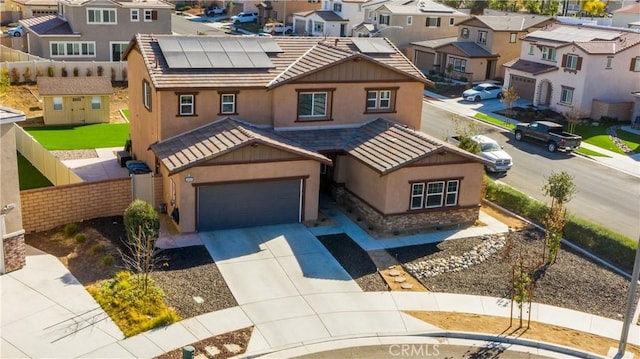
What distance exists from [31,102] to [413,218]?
109ft

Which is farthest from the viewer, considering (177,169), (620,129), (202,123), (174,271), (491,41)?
(491,41)

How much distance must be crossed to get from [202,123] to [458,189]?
12.2 metres

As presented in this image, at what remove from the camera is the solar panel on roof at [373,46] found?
36.2 meters

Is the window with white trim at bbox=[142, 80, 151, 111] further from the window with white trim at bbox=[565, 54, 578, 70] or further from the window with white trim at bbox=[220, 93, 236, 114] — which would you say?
the window with white trim at bbox=[565, 54, 578, 70]

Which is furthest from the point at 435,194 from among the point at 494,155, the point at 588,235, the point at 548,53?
the point at 548,53

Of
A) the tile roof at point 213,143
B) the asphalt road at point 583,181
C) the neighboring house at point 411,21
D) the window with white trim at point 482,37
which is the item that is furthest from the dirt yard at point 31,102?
the window with white trim at point 482,37

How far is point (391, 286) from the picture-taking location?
2544 centimetres

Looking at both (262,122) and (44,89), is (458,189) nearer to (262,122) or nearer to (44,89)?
(262,122)

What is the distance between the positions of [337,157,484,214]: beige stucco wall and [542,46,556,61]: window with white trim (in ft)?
104

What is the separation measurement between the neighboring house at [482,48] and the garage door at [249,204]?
4230 centimetres

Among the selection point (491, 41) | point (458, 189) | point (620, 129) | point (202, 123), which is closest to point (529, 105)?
point (620, 129)

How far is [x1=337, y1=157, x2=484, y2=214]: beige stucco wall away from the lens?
98.6 feet

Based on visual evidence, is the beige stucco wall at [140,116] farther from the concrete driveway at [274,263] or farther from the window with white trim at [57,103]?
the window with white trim at [57,103]

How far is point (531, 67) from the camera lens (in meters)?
60.0
